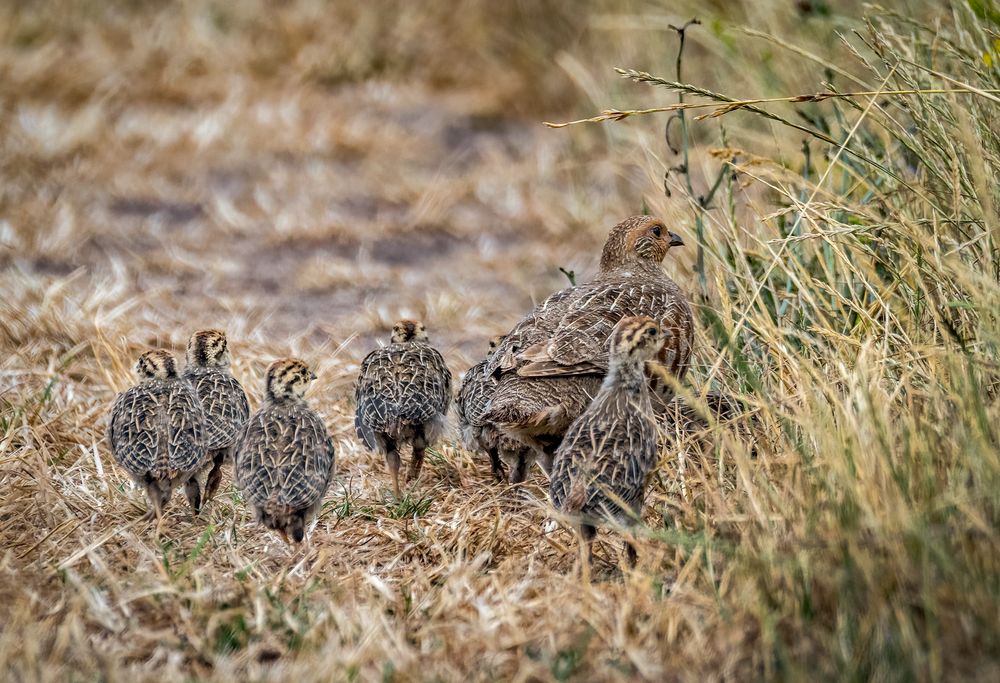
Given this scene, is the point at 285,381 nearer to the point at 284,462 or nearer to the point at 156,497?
the point at 284,462

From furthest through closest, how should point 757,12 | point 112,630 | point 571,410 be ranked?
point 757,12 → point 571,410 → point 112,630

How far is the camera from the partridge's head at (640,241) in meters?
6.64

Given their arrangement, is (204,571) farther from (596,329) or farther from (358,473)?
(596,329)

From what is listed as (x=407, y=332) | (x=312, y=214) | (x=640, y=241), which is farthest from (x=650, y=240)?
(x=312, y=214)

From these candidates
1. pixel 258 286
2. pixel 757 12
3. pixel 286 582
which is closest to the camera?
pixel 286 582

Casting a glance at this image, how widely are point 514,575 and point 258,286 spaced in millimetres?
5026

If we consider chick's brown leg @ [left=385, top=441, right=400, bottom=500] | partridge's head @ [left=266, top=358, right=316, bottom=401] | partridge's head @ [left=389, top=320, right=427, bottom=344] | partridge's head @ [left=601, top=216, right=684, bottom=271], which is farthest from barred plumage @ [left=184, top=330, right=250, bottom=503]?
partridge's head @ [left=601, top=216, right=684, bottom=271]

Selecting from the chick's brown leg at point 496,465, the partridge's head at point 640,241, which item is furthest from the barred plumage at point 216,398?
the partridge's head at point 640,241

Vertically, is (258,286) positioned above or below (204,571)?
below

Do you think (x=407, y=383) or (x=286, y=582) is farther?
(x=407, y=383)

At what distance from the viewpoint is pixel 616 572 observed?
471cm

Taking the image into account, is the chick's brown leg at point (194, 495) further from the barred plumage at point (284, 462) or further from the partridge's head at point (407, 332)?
the partridge's head at point (407, 332)

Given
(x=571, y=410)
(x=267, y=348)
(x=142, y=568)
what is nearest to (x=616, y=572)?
(x=571, y=410)

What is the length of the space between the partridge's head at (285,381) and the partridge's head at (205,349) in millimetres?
728
